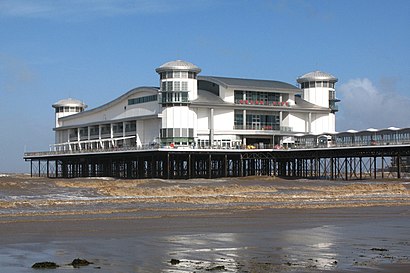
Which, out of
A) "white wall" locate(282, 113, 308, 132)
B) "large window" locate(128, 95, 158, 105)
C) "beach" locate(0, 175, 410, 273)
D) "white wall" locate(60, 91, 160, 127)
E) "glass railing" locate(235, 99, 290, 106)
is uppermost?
"large window" locate(128, 95, 158, 105)

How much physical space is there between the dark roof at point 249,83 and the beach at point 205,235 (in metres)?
49.5

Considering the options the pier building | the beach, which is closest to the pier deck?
the pier building

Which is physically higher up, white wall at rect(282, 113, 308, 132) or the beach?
white wall at rect(282, 113, 308, 132)

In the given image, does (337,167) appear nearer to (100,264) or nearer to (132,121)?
(132,121)

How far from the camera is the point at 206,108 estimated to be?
269 feet

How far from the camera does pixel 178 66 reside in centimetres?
8050

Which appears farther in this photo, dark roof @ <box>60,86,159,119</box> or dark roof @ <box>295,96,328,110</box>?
dark roof @ <box>295,96,328,110</box>

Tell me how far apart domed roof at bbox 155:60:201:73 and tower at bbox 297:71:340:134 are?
16.0 metres

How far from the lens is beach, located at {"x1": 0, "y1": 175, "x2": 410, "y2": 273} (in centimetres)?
1452

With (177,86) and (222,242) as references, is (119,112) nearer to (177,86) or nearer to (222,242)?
(177,86)

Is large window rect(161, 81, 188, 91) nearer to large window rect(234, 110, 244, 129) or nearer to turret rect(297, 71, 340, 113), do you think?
large window rect(234, 110, 244, 129)

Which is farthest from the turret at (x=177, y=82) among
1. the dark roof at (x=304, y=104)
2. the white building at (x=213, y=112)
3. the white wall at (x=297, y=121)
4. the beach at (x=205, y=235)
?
Answer: the beach at (x=205, y=235)

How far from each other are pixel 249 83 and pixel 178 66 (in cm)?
962

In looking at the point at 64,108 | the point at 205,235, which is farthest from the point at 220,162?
the point at 205,235
